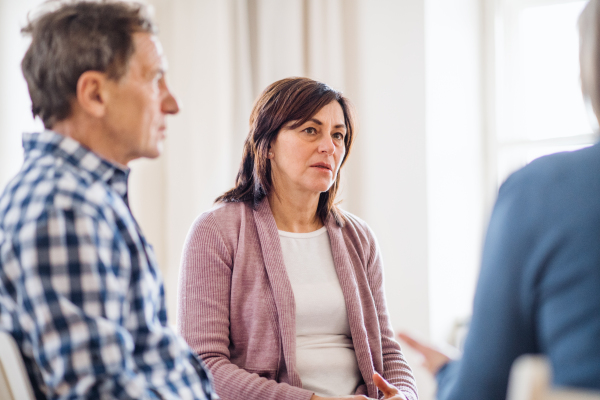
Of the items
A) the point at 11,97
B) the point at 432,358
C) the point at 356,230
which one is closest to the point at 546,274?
the point at 432,358

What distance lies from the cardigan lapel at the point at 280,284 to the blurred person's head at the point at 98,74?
2.07ft

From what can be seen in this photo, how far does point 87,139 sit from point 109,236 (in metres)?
0.20

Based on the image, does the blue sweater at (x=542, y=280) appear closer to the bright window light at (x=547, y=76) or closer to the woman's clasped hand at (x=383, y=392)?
A: the woman's clasped hand at (x=383, y=392)

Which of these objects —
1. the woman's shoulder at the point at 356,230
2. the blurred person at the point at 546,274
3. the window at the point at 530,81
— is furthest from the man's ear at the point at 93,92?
the window at the point at 530,81

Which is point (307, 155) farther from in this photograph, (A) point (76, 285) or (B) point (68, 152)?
(A) point (76, 285)

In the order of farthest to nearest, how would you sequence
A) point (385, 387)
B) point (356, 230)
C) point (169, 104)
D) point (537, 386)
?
point (356, 230) → point (385, 387) → point (169, 104) → point (537, 386)

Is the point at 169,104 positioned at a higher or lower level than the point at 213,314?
higher

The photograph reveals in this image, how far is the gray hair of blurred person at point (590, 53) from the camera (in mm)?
757

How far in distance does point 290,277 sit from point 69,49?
0.87 m

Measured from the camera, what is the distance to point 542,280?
0.73m

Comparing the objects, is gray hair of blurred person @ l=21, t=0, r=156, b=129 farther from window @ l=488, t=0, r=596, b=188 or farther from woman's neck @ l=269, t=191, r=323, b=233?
window @ l=488, t=0, r=596, b=188

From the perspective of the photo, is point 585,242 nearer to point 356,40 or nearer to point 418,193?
point 418,193

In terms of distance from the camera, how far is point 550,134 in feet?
9.18

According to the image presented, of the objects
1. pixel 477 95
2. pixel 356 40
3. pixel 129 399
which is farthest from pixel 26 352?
pixel 477 95
